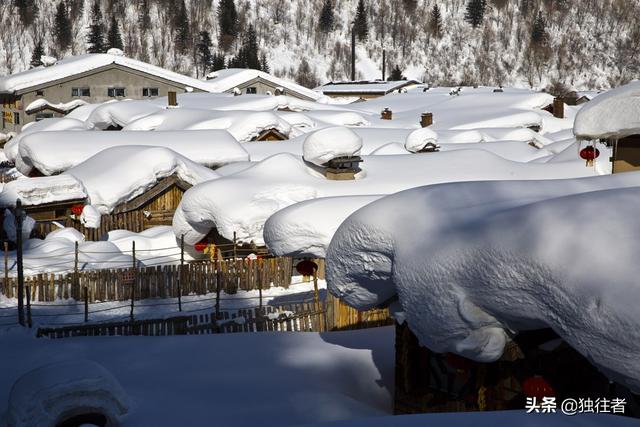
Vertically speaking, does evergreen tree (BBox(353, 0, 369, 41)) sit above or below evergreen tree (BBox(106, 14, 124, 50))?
above

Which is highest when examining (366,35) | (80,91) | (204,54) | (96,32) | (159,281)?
(366,35)

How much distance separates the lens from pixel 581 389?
8492 millimetres

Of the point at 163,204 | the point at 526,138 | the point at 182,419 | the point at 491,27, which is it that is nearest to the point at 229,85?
the point at 526,138

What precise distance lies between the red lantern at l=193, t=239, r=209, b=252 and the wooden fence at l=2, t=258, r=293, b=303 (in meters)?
2.53

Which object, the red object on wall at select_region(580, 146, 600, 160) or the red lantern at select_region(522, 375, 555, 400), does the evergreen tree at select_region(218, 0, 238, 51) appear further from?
the red lantern at select_region(522, 375, 555, 400)

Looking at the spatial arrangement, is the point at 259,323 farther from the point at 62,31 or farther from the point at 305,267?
the point at 62,31

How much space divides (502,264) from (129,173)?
20.0m

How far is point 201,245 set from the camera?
71.6ft

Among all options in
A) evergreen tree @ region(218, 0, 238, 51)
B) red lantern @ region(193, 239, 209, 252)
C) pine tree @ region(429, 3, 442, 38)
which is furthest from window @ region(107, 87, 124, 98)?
pine tree @ region(429, 3, 442, 38)

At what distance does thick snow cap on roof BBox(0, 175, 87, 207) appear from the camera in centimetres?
2434

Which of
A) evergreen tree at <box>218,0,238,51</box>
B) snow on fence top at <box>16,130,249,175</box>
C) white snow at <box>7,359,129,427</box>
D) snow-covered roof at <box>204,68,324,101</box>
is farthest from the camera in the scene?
evergreen tree at <box>218,0,238,51</box>

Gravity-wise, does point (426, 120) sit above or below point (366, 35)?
below

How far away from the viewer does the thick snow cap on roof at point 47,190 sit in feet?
79.9

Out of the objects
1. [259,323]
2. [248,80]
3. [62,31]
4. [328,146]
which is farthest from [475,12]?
[259,323]
